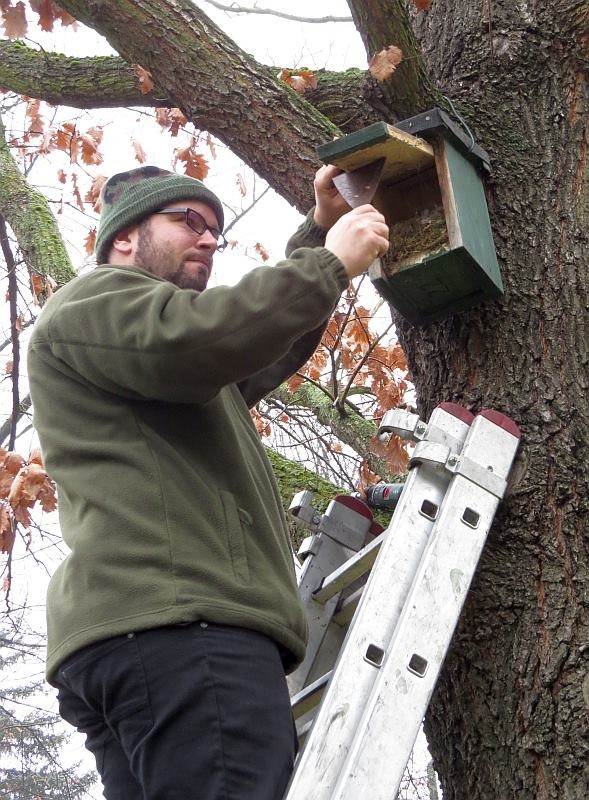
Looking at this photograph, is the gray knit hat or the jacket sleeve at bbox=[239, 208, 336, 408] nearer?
the gray knit hat

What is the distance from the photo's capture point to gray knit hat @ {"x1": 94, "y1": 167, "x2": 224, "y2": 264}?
2367 millimetres

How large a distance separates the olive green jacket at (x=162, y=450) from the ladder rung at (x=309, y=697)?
0.24 m

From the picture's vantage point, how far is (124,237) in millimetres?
2416

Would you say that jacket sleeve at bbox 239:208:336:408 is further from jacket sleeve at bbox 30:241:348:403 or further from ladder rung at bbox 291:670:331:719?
ladder rung at bbox 291:670:331:719

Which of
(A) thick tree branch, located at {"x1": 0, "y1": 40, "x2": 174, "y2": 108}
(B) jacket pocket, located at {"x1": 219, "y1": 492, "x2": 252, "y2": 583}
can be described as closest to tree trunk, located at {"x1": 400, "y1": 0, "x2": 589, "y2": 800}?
(B) jacket pocket, located at {"x1": 219, "y1": 492, "x2": 252, "y2": 583}

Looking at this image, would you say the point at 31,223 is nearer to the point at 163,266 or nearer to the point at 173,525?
the point at 163,266

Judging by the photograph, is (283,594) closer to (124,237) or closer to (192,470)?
(192,470)

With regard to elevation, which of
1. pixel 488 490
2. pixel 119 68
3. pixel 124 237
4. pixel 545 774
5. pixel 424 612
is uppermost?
pixel 119 68

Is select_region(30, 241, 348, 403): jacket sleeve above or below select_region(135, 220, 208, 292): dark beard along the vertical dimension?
below

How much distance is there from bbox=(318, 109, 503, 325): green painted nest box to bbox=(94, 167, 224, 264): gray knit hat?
33 cm

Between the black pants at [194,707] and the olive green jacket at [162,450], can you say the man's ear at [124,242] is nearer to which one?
the olive green jacket at [162,450]

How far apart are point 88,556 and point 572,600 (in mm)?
1099

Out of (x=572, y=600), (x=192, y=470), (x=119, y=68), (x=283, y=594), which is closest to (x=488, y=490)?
(x=572, y=600)

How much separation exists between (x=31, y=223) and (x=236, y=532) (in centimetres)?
248
